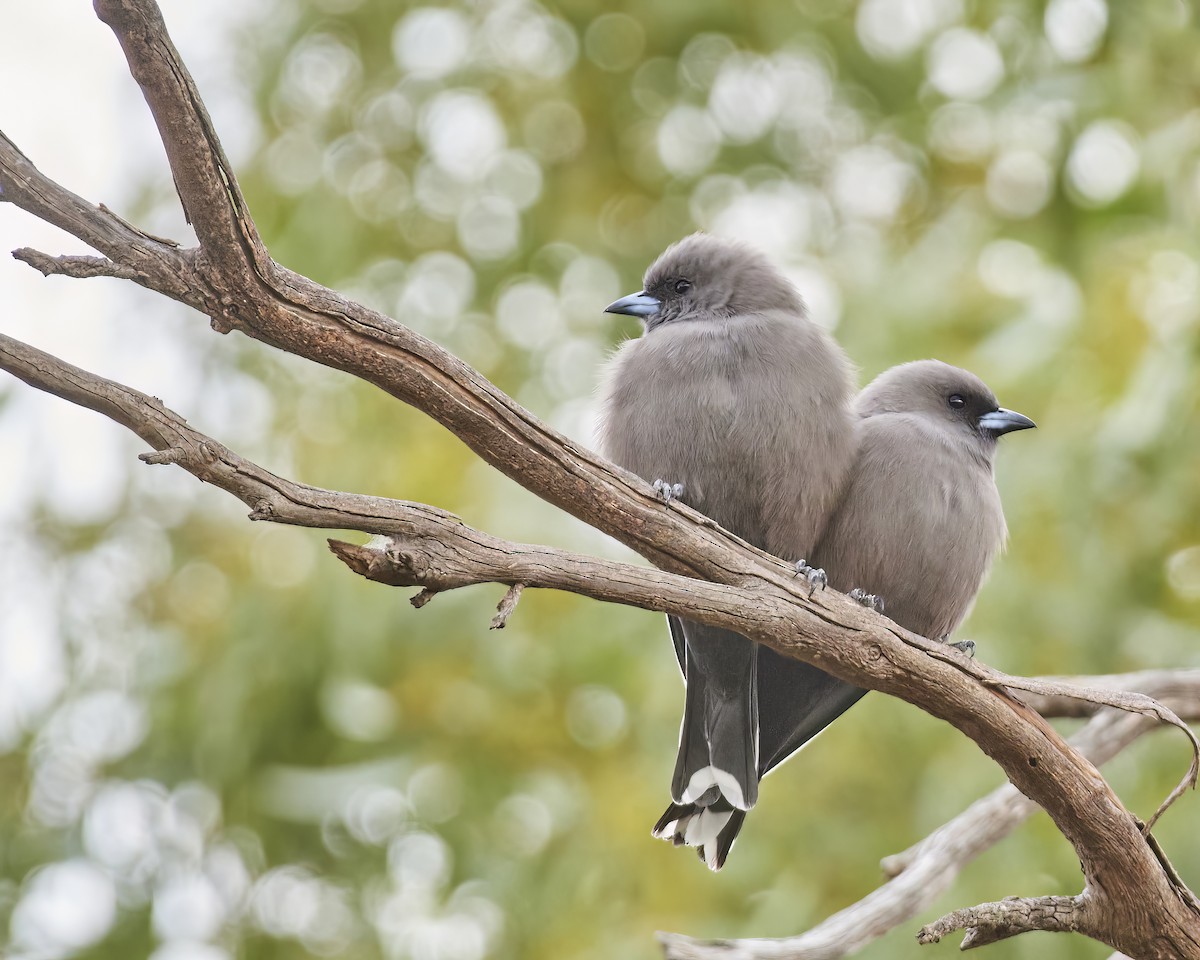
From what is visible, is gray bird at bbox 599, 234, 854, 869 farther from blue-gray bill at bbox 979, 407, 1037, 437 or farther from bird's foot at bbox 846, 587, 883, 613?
blue-gray bill at bbox 979, 407, 1037, 437

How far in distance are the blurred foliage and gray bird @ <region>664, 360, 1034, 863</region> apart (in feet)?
5.28

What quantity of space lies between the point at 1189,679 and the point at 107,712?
18.1 ft

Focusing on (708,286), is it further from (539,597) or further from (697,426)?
(539,597)

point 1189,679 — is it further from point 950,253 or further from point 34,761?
point 34,761

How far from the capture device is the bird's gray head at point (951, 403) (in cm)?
536

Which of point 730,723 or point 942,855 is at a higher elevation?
point 730,723

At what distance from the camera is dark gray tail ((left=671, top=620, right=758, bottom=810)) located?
4.86 meters

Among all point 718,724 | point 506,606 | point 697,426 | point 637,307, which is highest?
point 637,307

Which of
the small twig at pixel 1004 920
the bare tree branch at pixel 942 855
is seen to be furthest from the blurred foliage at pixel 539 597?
the small twig at pixel 1004 920

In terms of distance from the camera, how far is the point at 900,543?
4910mm

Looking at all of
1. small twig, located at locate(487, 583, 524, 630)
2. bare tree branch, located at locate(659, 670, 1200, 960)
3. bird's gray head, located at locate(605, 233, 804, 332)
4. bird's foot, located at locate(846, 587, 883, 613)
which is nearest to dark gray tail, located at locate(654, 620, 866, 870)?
bird's foot, located at locate(846, 587, 883, 613)

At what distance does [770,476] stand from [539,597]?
11.8ft

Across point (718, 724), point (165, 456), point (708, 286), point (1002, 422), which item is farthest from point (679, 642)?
point (165, 456)

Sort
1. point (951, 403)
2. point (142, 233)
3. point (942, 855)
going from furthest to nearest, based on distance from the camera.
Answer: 1. point (951, 403)
2. point (942, 855)
3. point (142, 233)
